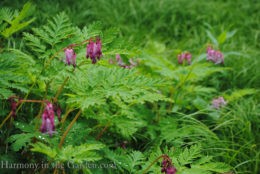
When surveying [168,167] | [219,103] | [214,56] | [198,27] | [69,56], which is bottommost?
[168,167]

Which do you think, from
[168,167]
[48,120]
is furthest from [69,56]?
[168,167]

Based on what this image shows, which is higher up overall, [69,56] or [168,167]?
[69,56]

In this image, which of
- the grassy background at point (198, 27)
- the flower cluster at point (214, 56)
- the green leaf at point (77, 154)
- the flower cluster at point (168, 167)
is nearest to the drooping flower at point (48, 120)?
the green leaf at point (77, 154)

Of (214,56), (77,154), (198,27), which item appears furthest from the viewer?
(198,27)

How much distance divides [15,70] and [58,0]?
9.44ft

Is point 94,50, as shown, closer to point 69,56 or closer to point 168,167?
point 69,56

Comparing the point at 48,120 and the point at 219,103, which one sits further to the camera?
the point at 219,103

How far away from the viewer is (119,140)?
294 centimetres

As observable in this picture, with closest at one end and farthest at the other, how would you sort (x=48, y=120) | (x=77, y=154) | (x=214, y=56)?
(x=48, y=120) → (x=77, y=154) → (x=214, y=56)

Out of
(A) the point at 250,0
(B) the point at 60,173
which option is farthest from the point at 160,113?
(A) the point at 250,0

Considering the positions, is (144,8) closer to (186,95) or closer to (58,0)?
(58,0)

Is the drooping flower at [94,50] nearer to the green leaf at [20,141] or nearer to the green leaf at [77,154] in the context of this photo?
the green leaf at [77,154]

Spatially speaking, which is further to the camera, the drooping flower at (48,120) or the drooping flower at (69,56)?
the drooping flower at (69,56)

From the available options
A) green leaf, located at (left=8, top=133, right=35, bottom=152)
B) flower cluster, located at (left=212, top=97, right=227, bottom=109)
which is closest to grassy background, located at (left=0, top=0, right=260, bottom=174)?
flower cluster, located at (left=212, top=97, right=227, bottom=109)
